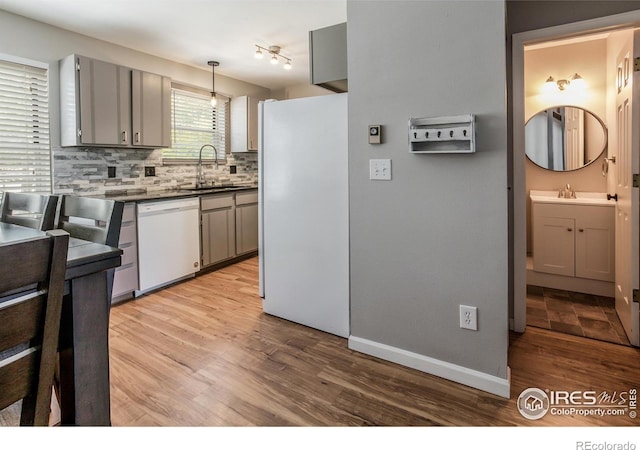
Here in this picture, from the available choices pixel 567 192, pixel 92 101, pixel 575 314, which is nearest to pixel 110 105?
pixel 92 101

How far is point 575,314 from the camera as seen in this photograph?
290 cm

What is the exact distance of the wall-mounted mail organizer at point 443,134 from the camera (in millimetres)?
1808

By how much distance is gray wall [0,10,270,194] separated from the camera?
3076 millimetres

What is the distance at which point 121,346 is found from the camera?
95.7 inches

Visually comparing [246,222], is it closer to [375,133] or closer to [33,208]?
[33,208]

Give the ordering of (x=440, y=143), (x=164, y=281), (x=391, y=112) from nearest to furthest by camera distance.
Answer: (x=440, y=143) < (x=391, y=112) < (x=164, y=281)

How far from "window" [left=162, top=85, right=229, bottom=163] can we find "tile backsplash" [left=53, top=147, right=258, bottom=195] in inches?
6.2

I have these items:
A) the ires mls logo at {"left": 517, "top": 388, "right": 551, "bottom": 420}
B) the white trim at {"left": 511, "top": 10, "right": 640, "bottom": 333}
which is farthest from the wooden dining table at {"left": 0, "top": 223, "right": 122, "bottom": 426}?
the white trim at {"left": 511, "top": 10, "right": 640, "bottom": 333}

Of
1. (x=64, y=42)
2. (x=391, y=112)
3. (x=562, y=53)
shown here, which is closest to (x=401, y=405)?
(x=391, y=112)

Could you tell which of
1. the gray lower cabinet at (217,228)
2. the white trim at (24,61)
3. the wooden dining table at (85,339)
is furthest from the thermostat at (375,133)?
the white trim at (24,61)

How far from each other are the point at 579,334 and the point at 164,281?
3.41 meters

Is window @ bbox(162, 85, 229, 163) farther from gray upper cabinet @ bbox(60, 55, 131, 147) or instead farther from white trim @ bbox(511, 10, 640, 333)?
white trim @ bbox(511, 10, 640, 333)

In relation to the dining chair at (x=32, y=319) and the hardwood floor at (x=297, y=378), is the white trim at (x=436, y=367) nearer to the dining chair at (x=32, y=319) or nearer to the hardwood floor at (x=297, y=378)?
the hardwood floor at (x=297, y=378)
